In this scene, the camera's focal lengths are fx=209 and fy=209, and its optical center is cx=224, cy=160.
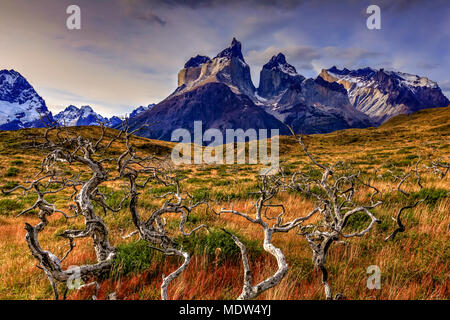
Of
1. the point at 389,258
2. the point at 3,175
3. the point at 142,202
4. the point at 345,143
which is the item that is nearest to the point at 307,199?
the point at 389,258

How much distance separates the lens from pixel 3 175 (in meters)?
19.5

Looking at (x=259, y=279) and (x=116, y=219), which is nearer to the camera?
(x=259, y=279)

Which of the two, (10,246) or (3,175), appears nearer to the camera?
(10,246)

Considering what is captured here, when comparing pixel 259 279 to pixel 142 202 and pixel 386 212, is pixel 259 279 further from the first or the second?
pixel 142 202

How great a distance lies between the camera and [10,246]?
466cm

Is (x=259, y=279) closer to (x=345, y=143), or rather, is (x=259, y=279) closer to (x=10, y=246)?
(x=10, y=246)
